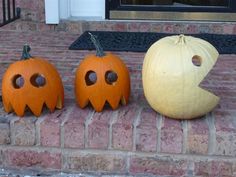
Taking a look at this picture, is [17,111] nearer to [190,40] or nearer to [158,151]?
[158,151]

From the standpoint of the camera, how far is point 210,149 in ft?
7.49

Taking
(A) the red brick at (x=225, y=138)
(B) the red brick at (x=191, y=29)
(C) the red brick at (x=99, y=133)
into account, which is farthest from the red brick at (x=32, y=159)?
(B) the red brick at (x=191, y=29)

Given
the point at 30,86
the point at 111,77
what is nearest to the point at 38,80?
the point at 30,86

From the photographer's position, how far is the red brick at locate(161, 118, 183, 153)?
228 cm

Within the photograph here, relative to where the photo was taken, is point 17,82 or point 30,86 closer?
point 30,86

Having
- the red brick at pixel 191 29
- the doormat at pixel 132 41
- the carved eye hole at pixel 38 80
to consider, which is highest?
the red brick at pixel 191 29

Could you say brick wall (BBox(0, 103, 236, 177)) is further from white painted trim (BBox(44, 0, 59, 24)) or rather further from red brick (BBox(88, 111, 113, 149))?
white painted trim (BBox(44, 0, 59, 24))

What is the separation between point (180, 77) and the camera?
2238 millimetres

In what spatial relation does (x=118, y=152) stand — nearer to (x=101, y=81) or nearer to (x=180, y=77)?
(x=101, y=81)

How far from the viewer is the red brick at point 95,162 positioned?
7.77 feet

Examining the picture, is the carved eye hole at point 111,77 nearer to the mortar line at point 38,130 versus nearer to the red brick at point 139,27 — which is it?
the mortar line at point 38,130

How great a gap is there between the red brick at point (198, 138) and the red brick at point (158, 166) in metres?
0.09

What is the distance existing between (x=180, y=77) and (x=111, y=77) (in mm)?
378

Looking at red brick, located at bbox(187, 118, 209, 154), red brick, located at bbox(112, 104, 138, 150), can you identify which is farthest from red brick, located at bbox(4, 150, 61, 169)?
red brick, located at bbox(187, 118, 209, 154)
